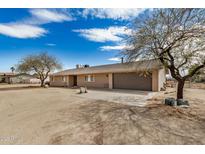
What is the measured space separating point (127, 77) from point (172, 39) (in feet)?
32.0

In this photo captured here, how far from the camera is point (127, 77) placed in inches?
664

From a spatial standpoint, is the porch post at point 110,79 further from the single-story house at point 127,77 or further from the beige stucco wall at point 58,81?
the beige stucco wall at point 58,81

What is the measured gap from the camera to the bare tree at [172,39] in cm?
662

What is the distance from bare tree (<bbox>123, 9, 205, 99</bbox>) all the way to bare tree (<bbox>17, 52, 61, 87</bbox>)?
2130cm

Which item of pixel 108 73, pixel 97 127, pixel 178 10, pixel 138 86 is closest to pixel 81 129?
pixel 97 127

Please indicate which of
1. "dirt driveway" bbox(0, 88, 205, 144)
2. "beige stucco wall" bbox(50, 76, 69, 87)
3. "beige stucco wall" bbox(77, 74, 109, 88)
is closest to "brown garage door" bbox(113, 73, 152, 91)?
"beige stucco wall" bbox(77, 74, 109, 88)

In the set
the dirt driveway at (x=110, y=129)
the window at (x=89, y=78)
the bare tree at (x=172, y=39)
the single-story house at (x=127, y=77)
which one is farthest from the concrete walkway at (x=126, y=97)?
the window at (x=89, y=78)

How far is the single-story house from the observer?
13135mm

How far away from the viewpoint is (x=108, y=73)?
1902 cm

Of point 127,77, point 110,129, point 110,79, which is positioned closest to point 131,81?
point 127,77

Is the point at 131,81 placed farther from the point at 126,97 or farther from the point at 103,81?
the point at 126,97

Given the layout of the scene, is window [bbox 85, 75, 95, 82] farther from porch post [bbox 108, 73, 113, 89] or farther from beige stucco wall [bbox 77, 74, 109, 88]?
porch post [bbox 108, 73, 113, 89]
